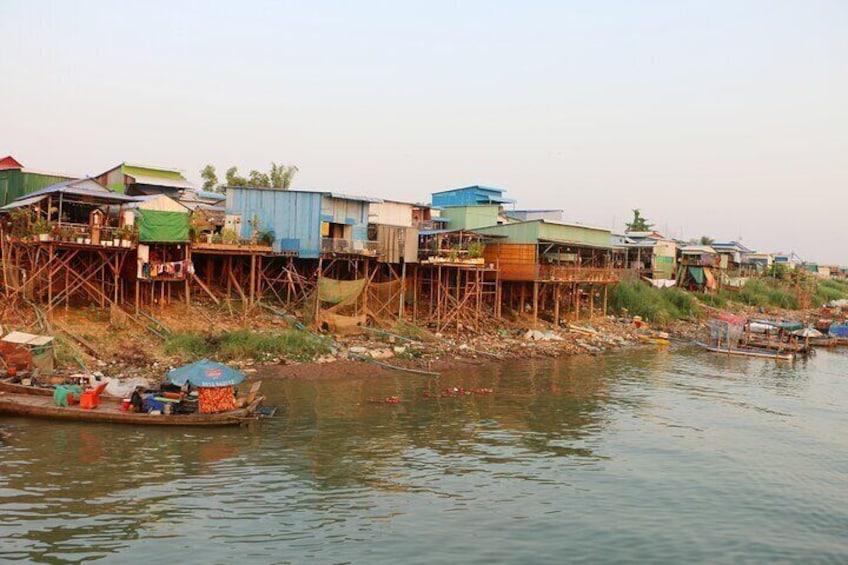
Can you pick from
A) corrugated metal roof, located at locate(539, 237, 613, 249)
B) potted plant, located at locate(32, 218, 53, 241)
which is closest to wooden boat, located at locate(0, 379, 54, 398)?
potted plant, located at locate(32, 218, 53, 241)

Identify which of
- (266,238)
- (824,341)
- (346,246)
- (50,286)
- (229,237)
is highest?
(266,238)

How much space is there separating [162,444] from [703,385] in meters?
23.3

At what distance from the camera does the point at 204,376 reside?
63.9 feet

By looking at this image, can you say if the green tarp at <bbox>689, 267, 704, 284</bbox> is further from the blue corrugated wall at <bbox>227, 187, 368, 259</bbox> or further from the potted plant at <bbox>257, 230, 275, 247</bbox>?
the potted plant at <bbox>257, 230, 275, 247</bbox>

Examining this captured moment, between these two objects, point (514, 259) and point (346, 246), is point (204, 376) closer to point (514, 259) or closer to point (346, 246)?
point (346, 246)

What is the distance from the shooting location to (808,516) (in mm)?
15922

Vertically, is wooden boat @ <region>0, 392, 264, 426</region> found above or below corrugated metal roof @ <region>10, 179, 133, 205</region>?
below

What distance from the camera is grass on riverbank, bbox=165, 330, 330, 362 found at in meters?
27.2

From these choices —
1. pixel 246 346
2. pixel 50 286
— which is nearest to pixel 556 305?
pixel 246 346

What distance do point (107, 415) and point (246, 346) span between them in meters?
8.73

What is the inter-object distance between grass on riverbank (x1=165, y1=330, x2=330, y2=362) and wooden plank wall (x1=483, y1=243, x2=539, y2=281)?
15170 millimetres

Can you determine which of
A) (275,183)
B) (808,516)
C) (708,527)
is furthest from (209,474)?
(275,183)

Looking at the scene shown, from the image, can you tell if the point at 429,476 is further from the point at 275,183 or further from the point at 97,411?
the point at 275,183

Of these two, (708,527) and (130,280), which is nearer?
(708,527)
